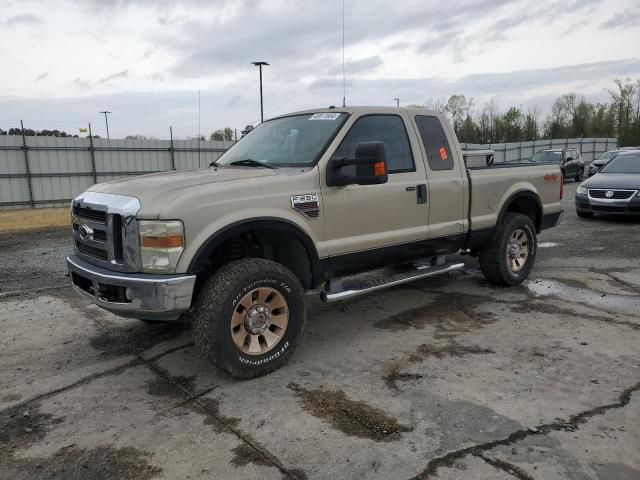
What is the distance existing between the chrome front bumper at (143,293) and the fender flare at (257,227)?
0.51 ft

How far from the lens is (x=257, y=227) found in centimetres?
386

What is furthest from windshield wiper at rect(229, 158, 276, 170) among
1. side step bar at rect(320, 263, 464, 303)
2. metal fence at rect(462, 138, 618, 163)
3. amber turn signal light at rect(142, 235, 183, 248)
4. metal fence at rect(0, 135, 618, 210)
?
metal fence at rect(462, 138, 618, 163)

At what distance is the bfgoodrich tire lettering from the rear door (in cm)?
182

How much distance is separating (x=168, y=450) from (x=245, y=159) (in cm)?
270

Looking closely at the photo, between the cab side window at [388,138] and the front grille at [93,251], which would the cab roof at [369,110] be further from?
the front grille at [93,251]

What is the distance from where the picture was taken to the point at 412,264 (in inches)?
217

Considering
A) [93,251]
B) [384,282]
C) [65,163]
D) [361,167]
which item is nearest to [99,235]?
[93,251]

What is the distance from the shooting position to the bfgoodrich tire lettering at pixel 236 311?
362 centimetres

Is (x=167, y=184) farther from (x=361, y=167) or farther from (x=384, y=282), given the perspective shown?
(x=384, y=282)

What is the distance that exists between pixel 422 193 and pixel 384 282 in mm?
926

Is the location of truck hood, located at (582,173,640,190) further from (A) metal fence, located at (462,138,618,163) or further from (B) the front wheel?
(A) metal fence, located at (462,138,618,163)

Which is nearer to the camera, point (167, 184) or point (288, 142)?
point (167, 184)

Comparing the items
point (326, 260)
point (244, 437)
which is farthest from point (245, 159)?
point (244, 437)

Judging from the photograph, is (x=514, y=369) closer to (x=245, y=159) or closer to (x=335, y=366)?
(x=335, y=366)
